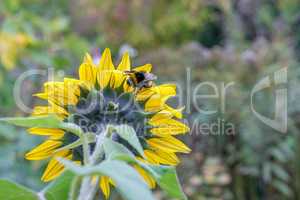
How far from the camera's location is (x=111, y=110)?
486 mm

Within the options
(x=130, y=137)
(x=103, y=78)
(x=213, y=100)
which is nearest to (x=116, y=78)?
(x=103, y=78)

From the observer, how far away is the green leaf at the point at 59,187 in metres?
0.34

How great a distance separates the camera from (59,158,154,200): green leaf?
27cm

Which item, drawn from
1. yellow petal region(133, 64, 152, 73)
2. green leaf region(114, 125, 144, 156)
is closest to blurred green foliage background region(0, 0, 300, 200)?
yellow petal region(133, 64, 152, 73)

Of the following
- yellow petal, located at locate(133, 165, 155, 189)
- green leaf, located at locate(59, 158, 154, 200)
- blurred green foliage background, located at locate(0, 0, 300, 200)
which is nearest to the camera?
green leaf, located at locate(59, 158, 154, 200)

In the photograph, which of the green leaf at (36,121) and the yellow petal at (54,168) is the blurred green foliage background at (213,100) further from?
the green leaf at (36,121)

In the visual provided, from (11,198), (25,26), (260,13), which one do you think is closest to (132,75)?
(11,198)

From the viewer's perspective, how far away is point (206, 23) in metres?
4.16

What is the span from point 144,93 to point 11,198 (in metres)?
0.21

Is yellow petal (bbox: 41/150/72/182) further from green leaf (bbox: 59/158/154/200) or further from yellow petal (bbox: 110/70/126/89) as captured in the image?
green leaf (bbox: 59/158/154/200)

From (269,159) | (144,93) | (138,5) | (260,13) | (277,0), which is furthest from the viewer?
(138,5)

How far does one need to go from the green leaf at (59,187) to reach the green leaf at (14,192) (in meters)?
0.01

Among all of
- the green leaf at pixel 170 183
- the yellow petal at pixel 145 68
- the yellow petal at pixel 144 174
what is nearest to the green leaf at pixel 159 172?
the green leaf at pixel 170 183

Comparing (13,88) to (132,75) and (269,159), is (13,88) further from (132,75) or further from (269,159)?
(132,75)
